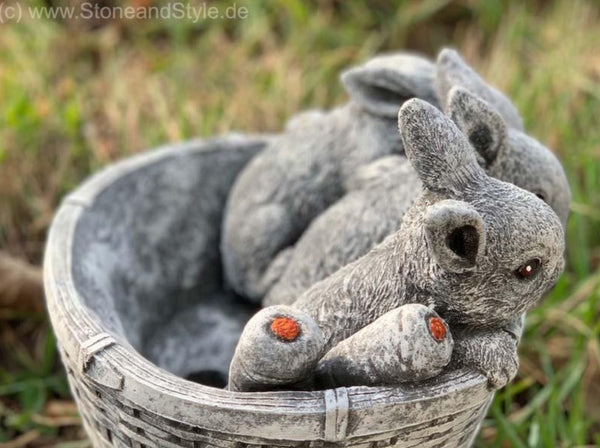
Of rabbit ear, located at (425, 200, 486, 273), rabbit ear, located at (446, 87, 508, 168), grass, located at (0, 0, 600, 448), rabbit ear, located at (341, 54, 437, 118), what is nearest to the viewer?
rabbit ear, located at (425, 200, 486, 273)

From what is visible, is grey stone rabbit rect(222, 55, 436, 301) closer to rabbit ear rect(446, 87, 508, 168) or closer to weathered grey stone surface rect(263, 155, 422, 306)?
weathered grey stone surface rect(263, 155, 422, 306)

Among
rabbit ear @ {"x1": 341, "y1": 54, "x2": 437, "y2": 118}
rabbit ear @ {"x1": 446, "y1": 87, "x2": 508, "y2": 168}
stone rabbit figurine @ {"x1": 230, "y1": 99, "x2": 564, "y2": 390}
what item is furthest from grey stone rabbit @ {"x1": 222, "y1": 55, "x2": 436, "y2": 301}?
stone rabbit figurine @ {"x1": 230, "y1": 99, "x2": 564, "y2": 390}

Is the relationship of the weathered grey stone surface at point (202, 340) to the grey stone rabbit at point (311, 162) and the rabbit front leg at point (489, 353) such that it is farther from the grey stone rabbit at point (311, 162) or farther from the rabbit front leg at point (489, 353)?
the rabbit front leg at point (489, 353)

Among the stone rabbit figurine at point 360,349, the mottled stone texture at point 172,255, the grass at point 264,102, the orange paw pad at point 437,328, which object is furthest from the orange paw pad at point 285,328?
the grass at point 264,102

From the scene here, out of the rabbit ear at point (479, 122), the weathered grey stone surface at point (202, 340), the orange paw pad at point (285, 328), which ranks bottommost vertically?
the weathered grey stone surface at point (202, 340)

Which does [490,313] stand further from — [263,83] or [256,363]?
[263,83]

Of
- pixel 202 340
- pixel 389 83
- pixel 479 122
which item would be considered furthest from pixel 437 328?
pixel 202 340

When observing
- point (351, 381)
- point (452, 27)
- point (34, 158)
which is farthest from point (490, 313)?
point (452, 27)
